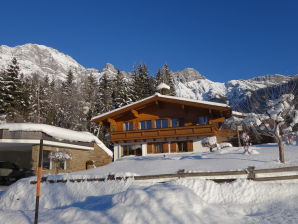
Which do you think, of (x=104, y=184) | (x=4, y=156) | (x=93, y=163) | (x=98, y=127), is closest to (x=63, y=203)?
(x=104, y=184)

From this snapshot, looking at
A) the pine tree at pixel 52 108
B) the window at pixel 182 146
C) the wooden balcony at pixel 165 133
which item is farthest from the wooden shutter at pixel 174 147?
the pine tree at pixel 52 108

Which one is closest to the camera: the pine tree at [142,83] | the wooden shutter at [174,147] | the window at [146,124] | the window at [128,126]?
the wooden shutter at [174,147]

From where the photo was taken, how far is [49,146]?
77.1 ft

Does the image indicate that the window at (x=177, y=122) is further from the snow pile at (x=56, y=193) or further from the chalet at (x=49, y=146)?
the snow pile at (x=56, y=193)

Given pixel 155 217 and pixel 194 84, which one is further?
pixel 194 84

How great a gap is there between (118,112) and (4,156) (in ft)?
42.9

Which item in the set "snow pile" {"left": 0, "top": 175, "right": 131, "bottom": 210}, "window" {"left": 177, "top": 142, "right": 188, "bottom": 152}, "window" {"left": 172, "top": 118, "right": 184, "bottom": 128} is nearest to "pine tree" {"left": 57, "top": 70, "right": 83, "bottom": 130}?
"window" {"left": 172, "top": 118, "right": 184, "bottom": 128}

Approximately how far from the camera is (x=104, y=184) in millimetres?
12219

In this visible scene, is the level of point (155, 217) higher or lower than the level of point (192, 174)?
lower

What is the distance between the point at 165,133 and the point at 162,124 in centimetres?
199

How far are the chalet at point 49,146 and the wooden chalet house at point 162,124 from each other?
93.5 inches

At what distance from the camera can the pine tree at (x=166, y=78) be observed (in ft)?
171

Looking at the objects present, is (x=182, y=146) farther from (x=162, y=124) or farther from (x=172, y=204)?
(x=172, y=204)

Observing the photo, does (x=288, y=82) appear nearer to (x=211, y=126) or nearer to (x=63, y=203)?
(x=211, y=126)
